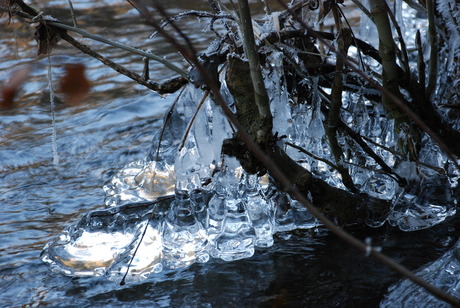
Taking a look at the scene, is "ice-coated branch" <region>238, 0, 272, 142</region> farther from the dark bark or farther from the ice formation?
the ice formation

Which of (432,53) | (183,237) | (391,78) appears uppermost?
(432,53)

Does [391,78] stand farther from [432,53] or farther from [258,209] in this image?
[258,209]

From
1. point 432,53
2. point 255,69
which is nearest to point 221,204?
point 255,69

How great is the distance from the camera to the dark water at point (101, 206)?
2.24 m

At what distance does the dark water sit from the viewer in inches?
88.1

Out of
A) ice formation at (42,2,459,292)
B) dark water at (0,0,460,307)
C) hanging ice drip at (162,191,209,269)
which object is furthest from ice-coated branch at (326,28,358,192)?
hanging ice drip at (162,191,209,269)

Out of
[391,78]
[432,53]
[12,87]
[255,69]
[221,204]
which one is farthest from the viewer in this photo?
[12,87]

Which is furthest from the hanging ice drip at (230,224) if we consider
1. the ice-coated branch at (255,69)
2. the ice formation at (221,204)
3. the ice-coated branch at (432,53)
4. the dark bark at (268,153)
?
the ice-coated branch at (432,53)

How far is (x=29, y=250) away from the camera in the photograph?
2.65 metres

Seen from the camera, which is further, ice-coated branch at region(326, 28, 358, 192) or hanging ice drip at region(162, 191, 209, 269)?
hanging ice drip at region(162, 191, 209, 269)

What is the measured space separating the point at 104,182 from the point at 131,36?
131 inches

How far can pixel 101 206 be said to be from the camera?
303cm

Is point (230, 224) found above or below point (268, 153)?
below

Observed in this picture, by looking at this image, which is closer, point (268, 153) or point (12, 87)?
point (268, 153)
